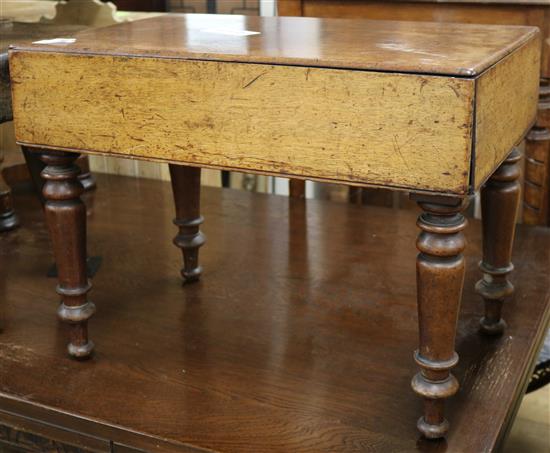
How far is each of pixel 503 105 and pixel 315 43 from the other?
0.28 meters

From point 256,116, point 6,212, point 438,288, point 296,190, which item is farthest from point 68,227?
point 296,190

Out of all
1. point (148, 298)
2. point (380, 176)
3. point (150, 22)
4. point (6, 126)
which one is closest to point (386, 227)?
point (148, 298)

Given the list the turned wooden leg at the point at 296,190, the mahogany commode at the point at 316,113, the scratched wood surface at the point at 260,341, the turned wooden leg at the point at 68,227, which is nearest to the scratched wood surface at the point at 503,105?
the mahogany commode at the point at 316,113

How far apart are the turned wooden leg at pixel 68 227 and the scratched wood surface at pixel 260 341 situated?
135 mm

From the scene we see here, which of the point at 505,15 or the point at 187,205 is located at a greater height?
the point at 505,15

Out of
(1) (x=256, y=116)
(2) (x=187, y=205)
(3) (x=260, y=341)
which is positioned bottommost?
(3) (x=260, y=341)

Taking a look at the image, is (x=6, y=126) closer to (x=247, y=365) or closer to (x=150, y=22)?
(x=150, y=22)

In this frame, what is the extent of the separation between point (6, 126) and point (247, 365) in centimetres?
156

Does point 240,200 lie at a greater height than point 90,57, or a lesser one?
lesser

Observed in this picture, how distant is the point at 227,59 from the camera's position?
1218mm

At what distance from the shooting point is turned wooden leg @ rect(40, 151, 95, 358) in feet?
4.66

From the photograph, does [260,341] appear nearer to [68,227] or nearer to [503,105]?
[68,227]

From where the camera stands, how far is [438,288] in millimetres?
1203

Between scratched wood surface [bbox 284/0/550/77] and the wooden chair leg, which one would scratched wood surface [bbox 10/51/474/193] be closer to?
scratched wood surface [bbox 284/0/550/77]
